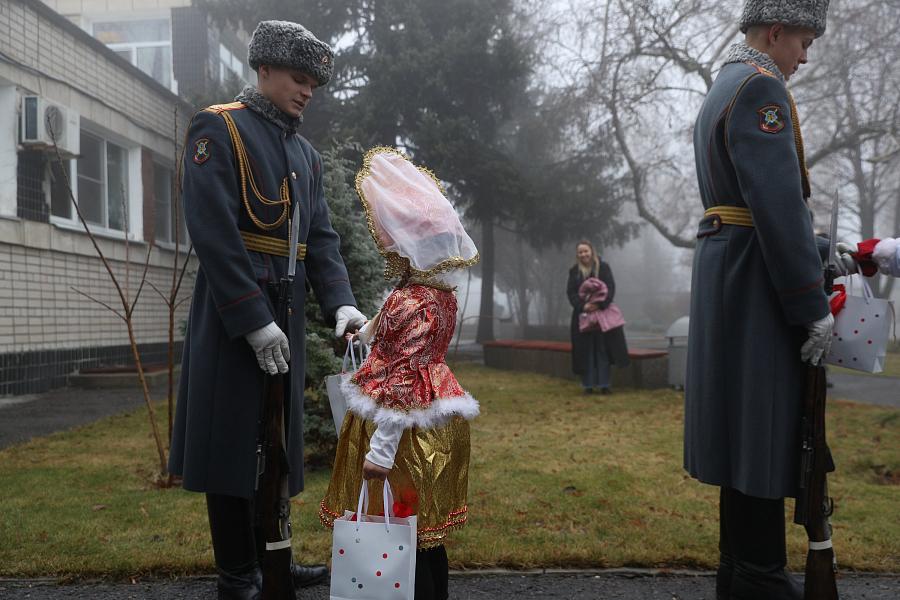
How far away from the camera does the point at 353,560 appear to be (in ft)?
7.63

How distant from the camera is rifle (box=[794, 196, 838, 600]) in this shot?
2.65m

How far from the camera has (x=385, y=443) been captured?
2.48m

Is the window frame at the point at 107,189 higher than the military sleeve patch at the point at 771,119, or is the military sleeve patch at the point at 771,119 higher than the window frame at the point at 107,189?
the window frame at the point at 107,189

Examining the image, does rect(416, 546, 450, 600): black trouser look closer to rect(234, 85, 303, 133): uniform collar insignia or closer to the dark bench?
rect(234, 85, 303, 133): uniform collar insignia

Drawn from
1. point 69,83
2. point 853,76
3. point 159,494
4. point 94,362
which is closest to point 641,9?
point 853,76

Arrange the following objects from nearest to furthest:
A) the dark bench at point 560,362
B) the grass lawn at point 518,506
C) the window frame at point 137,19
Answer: the grass lawn at point 518,506
the dark bench at point 560,362
the window frame at point 137,19

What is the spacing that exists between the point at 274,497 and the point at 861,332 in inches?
86.6

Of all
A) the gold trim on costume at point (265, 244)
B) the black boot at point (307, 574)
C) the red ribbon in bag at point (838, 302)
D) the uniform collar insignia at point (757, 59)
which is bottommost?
the black boot at point (307, 574)

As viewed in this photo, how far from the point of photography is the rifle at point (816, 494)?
265 cm

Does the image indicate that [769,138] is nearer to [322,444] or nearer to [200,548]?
[200,548]

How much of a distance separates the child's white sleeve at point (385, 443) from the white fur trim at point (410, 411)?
2 cm

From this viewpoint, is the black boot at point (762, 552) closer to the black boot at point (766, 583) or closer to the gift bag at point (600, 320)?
the black boot at point (766, 583)

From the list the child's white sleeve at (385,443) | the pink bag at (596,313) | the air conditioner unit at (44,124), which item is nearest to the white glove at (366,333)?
the child's white sleeve at (385,443)

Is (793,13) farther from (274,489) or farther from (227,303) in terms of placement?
(274,489)
